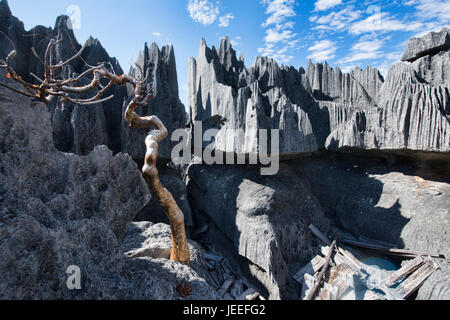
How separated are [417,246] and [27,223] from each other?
10341mm

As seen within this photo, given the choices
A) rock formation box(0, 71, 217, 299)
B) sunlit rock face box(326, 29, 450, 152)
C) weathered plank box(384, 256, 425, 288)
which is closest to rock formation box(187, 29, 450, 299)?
sunlit rock face box(326, 29, 450, 152)

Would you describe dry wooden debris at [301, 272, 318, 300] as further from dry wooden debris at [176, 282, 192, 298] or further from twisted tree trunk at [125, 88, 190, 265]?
dry wooden debris at [176, 282, 192, 298]

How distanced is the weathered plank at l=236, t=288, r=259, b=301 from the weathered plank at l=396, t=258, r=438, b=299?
4018mm

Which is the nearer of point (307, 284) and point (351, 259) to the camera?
point (307, 284)

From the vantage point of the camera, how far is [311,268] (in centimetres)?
845

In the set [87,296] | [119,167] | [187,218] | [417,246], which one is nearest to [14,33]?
[119,167]

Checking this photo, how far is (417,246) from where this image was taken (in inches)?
325

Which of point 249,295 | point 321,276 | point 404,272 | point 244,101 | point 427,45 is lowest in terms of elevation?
point 249,295

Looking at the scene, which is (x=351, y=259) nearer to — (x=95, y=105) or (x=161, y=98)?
(x=161, y=98)

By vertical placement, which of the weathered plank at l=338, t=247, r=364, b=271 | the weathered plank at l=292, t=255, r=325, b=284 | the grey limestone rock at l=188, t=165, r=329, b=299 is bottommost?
→ the weathered plank at l=292, t=255, r=325, b=284

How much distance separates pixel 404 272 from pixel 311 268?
266 cm

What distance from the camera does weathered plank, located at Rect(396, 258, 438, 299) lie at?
705cm

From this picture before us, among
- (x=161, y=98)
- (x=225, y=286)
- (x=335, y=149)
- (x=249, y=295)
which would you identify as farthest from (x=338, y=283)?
(x=161, y=98)
